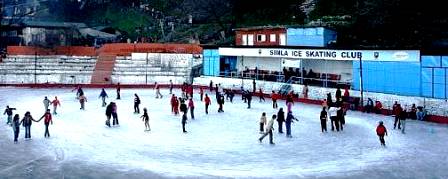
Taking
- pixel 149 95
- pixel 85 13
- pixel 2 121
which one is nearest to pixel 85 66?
pixel 149 95

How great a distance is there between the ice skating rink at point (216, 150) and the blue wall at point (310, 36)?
18.6 metres

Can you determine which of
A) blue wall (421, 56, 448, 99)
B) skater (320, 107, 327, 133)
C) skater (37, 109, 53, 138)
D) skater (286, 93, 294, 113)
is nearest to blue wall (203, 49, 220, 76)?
skater (286, 93, 294, 113)

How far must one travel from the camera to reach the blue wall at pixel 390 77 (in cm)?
3625

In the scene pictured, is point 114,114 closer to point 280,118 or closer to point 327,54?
point 280,118

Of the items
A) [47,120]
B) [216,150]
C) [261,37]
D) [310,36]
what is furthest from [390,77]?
[47,120]

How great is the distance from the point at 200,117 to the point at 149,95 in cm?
1508

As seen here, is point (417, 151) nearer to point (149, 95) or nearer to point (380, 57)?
point (380, 57)

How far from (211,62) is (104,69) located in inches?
484

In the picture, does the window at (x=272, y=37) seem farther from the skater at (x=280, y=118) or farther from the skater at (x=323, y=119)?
the skater at (x=280, y=118)

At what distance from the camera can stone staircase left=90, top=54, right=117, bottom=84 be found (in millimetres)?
57000

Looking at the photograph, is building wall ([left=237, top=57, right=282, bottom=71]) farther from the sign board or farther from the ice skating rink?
the ice skating rink

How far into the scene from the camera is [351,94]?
39.5 m

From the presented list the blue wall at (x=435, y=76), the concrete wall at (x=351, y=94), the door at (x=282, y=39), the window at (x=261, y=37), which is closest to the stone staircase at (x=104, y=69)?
the concrete wall at (x=351, y=94)

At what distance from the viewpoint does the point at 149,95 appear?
46625 mm
